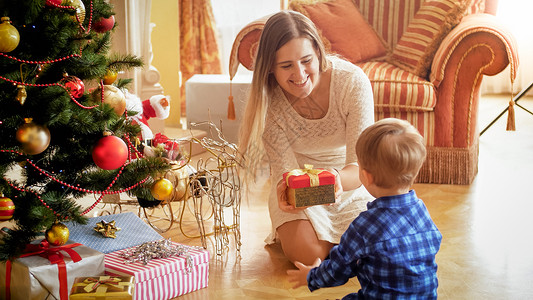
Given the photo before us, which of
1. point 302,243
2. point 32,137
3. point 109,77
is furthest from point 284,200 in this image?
point 32,137

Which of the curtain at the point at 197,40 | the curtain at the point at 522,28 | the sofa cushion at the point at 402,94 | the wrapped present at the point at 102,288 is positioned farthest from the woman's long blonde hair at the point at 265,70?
the curtain at the point at 522,28

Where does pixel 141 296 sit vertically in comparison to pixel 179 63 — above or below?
below

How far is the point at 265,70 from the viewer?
229 cm

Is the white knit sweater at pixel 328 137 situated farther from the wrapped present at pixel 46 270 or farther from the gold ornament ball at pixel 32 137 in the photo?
the gold ornament ball at pixel 32 137

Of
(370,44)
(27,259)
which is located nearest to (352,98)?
(27,259)

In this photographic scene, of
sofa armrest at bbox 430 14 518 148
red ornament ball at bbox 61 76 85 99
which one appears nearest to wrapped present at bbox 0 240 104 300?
red ornament ball at bbox 61 76 85 99

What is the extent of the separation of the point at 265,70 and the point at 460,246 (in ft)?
3.49

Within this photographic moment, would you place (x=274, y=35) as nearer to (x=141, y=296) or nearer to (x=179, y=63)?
(x=141, y=296)

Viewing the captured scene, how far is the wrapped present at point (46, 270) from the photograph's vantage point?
6.09ft

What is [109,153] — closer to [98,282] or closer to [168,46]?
[98,282]

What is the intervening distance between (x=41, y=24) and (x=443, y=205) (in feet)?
6.79

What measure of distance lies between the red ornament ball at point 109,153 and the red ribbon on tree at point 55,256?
284 millimetres

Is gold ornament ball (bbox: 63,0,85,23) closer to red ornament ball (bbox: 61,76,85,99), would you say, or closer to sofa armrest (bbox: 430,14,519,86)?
red ornament ball (bbox: 61,76,85,99)

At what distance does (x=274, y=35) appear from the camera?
2229mm
